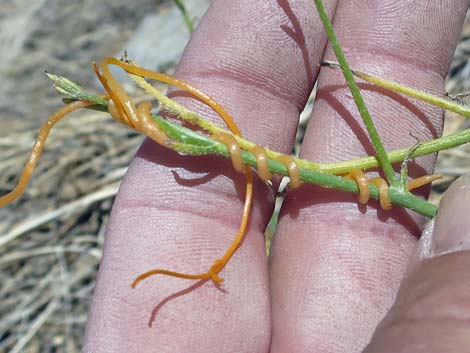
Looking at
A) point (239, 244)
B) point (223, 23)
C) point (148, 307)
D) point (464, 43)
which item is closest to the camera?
point (148, 307)

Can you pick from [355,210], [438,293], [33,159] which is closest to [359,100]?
[355,210]

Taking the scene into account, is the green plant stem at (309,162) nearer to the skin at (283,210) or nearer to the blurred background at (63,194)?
the skin at (283,210)

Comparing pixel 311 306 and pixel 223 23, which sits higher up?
pixel 223 23

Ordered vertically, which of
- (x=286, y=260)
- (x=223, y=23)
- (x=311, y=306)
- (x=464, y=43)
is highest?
(x=464, y=43)

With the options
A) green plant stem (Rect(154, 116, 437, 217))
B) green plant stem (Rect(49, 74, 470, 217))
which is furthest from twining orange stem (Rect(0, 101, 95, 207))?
green plant stem (Rect(154, 116, 437, 217))

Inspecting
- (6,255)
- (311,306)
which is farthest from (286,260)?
(6,255)

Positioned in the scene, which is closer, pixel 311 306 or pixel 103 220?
pixel 311 306

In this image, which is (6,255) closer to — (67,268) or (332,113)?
(67,268)
